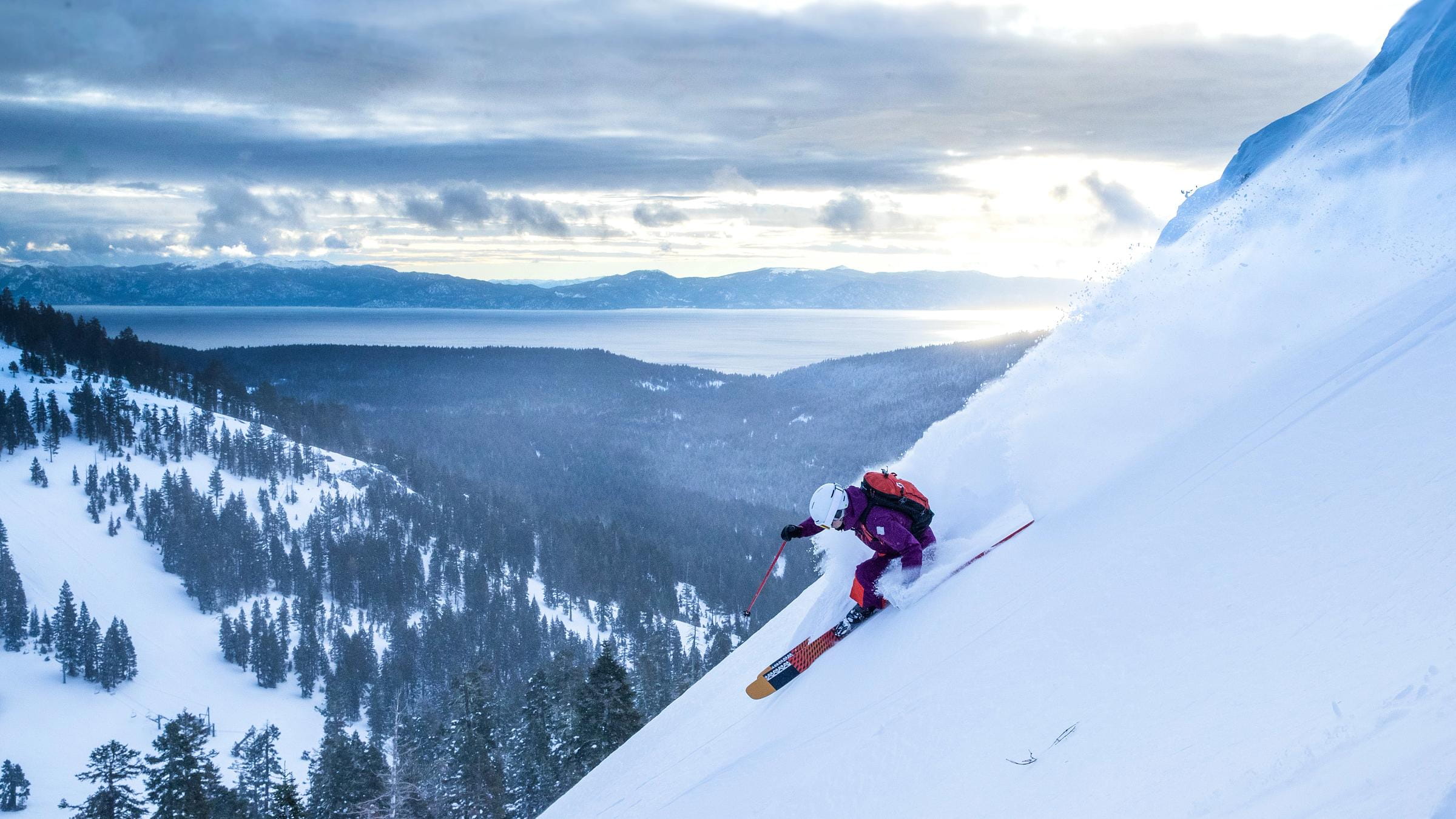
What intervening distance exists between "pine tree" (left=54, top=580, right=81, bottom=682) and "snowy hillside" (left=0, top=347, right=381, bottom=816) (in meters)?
1.28

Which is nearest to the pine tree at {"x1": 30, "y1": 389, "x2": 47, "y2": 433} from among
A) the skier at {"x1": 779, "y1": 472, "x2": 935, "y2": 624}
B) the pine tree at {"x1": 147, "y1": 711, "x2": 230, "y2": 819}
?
the pine tree at {"x1": 147, "y1": 711, "x2": 230, "y2": 819}

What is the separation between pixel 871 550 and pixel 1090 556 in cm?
362

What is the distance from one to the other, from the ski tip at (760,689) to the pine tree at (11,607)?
4122 inches

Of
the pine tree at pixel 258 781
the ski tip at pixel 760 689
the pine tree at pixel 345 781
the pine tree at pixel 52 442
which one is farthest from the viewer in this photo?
the pine tree at pixel 52 442

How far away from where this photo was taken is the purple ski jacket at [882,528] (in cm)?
866

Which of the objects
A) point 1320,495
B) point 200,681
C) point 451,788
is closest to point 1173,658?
point 1320,495

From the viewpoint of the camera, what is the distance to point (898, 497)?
28.7 ft

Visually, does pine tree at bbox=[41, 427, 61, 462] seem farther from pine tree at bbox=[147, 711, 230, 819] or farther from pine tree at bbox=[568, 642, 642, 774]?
pine tree at bbox=[568, 642, 642, 774]

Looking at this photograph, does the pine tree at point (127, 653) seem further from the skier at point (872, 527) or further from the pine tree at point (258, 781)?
the skier at point (872, 527)

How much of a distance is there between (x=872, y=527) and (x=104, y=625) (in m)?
106

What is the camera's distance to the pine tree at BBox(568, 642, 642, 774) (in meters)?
27.8

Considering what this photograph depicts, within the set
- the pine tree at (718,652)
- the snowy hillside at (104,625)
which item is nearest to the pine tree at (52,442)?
the snowy hillside at (104,625)

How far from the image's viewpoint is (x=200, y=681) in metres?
84.7

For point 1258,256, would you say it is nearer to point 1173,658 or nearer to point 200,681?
point 1173,658
